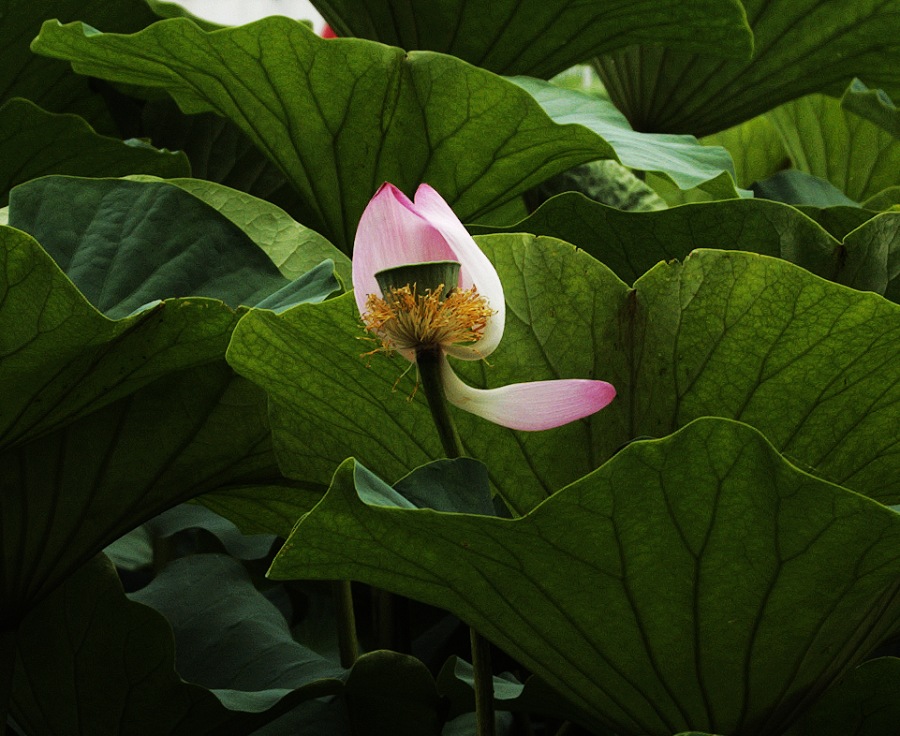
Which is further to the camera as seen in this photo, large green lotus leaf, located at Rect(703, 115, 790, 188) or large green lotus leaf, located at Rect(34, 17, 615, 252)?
large green lotus leaf, located at Rect(703, 115, 790, 188)

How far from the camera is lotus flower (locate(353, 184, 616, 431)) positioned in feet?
1.47

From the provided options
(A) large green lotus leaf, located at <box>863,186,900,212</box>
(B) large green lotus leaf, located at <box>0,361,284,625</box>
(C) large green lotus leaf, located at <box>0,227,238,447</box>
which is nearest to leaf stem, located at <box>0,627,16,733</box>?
(B) large green lotus leaf, located at <box>0,361,284,625</box>

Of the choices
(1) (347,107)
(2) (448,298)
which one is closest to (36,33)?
(1) (347,107)

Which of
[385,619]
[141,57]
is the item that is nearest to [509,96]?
[141,57]

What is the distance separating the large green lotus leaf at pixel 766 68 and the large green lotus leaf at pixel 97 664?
0.58 meters

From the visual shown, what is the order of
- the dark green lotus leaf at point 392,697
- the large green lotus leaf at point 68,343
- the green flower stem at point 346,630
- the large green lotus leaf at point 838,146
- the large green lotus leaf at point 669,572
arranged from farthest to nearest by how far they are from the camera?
the large green lotus leaf at point 838,146 → the green flower stem at point 346,630 → the dark green lotus leaf at point 392,697 → the large green lotus leaf at point 68,343 → the large green lotus leaf at point 669,572

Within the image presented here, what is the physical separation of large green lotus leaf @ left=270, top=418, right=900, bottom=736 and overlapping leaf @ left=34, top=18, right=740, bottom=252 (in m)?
0.33

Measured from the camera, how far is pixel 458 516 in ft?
1.35

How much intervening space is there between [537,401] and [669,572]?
83mm

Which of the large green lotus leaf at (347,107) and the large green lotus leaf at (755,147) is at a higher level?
the large green lotus leaf at (347,107)

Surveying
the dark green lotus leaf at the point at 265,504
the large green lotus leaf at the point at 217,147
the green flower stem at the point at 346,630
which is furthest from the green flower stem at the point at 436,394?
the large green lotus leaf at the point at 217,147

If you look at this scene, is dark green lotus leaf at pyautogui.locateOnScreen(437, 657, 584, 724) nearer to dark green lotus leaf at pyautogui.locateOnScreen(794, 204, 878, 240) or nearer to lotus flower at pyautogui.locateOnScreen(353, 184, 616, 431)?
lotus flower at pyautogui.locateOnScreen(353, 184, 616, 431)

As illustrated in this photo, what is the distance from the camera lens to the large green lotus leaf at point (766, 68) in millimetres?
975

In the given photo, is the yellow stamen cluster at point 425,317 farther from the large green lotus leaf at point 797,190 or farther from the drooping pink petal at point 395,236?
the large green lotus leaf at point 797,190
